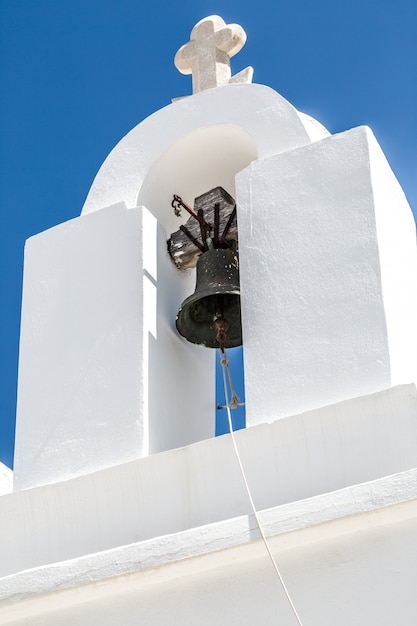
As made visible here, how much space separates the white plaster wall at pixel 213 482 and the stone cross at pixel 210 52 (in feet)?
6.81

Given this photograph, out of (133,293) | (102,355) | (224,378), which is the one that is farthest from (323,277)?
(102,355)

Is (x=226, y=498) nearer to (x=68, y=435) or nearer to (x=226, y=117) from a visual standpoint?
(x=68, y=435)

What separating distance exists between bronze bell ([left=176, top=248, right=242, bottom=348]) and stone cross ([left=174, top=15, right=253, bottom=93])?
3.07 ft

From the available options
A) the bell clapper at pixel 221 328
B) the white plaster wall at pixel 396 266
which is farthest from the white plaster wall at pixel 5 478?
the white plaster wall at pixel 396 266

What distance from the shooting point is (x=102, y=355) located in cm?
591

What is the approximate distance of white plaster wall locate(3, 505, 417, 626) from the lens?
4.70 m

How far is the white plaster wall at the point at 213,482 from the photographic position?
5.01 metres

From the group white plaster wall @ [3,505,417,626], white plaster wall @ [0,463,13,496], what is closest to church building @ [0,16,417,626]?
white plaster wall @ [3,505,417,626]

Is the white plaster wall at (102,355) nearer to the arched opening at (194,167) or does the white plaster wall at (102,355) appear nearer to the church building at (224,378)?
the church building at (224,378)

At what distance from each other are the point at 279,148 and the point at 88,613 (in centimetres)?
220

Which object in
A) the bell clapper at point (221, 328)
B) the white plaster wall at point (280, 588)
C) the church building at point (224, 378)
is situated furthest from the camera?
the bell clapper at point (221, 328)

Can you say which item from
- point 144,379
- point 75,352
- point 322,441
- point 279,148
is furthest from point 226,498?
point 279,148

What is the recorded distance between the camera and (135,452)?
559 centimetres

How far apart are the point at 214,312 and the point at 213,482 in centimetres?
112
